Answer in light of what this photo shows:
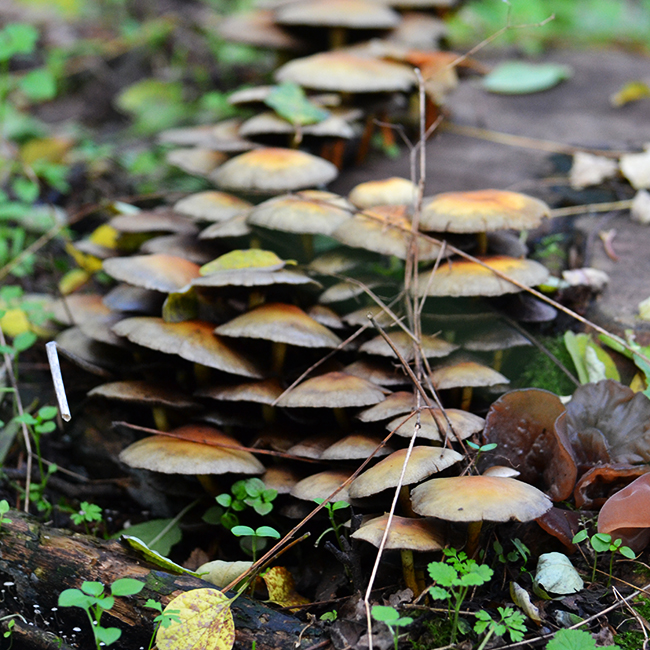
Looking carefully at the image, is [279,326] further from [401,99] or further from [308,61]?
[401,99]

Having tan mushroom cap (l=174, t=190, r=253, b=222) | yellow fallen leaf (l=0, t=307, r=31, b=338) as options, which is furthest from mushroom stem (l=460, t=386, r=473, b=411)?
yellow fallen leaf (l=0, t=307, r=31, b=338)

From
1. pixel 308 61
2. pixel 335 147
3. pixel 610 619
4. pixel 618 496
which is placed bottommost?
pixel 610 619

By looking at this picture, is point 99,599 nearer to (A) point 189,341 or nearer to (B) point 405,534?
(B) point 405,534

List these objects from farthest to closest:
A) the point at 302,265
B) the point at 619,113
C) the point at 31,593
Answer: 1. the point at 619,113
2. the point at 302,265
3. the point at 31,593

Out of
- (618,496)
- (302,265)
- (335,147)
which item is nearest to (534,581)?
(618,496)

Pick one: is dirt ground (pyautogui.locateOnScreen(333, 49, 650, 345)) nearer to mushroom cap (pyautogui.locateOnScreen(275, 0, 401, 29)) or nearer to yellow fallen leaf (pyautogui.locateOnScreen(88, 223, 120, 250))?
mushroom cap (pyautogui.locateOnScreen(275, 0, 401, 29))
